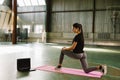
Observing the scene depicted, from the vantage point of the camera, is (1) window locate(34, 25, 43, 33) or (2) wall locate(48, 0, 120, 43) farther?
(1) window locate(34, 25, 43, 33)

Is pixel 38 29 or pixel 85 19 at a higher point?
pixel 85 19

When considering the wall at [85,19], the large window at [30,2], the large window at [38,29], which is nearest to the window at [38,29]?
the large window at [38,29]

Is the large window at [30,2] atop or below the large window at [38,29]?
atop

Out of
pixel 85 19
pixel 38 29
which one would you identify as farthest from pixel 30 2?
pixel 85 19

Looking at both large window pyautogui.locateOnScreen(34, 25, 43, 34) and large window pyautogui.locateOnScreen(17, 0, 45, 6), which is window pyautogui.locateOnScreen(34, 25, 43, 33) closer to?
large window pyautogui.locateOnScreen(34, 25, 43, 34)

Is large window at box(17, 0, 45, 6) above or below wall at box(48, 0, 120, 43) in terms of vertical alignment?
above

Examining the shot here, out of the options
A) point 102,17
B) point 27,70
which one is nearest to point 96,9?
point 102,17

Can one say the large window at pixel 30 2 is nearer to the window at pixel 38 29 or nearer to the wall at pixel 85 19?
the wall at pixel 85 19

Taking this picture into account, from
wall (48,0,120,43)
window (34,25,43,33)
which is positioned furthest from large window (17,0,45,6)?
window (34,25,43,33)

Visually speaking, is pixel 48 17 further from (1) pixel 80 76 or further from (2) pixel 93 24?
(1) pixel 80 76

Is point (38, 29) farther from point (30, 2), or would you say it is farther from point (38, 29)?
point (30, 2)

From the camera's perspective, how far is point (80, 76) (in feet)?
19.8

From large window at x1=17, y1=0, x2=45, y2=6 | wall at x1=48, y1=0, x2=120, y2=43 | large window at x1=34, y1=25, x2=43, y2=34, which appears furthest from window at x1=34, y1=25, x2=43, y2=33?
large window at x1=17, y1=0, x2=45, y2=6

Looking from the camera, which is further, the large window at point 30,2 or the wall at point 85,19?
the large window at point 30,2
